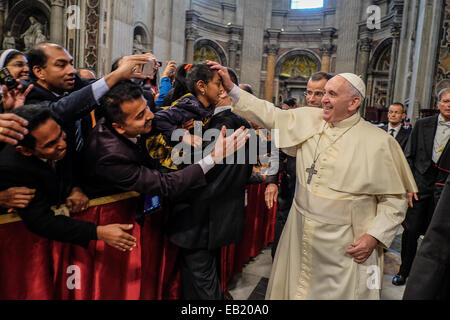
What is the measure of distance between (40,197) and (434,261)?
5.76 feet

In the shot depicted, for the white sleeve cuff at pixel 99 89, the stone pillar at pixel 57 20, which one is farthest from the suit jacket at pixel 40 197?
the stone pillar at pixel 57 20

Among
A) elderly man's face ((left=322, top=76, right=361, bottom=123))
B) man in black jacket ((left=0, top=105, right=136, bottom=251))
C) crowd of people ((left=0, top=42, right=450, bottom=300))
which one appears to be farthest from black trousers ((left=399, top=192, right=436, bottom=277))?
man in black jacket ((left=0, top=105, right=136, bottom=251))

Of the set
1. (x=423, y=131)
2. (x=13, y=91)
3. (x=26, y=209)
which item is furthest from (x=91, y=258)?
(x=423, y=131)

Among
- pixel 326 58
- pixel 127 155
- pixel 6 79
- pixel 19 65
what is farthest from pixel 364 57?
pixel 6 79

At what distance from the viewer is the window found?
62.6ft

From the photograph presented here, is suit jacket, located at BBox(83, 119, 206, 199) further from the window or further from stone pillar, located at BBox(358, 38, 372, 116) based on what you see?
the window

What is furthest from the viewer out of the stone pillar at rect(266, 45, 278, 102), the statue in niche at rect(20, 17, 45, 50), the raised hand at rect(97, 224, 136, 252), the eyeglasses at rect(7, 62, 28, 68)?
the stone pillar at rect(266, 45, 278, 102)

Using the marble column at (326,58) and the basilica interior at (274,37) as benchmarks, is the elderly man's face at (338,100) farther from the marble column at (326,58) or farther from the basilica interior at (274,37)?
the marble column at (326,58)

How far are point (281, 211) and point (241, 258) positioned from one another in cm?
80

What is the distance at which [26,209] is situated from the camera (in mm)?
1624

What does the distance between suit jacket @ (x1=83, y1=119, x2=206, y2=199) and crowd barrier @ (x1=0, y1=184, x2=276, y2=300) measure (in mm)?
222

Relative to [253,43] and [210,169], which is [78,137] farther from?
[253,43]

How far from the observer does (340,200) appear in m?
2.17

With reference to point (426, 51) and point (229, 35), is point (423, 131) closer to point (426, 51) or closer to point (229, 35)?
point (426, 51)
